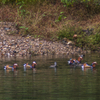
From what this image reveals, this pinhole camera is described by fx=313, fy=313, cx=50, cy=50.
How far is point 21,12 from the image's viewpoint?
33.4 meters

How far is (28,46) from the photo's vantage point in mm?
26953

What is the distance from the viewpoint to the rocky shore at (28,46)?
85.0ft

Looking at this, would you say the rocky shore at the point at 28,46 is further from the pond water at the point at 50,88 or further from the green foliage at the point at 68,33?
the pond water at the point at 50,88

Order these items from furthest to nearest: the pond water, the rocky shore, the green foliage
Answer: the green foliage → the rocky shore → the pond water

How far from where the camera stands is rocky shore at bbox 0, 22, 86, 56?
25.9 m

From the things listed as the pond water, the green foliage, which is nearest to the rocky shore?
the green foliage

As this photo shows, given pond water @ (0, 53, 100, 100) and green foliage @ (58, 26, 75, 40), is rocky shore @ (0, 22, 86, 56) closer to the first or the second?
green foliage @ (58, 26, 75, 40)

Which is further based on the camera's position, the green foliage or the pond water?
the green foliage

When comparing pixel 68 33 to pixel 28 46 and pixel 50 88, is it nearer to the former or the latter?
pixel 28 46

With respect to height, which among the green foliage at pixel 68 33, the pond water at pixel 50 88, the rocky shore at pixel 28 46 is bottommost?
the pond water at pixel 50 88

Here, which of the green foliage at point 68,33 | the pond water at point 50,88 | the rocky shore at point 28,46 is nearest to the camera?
the pond water at point 50,88

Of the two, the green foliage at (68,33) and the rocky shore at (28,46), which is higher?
the green foliage at (68,33)

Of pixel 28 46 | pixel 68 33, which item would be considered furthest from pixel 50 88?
pixel 68 33

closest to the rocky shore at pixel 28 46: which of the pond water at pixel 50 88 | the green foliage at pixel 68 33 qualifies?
the green foliage at pixel 68 33
